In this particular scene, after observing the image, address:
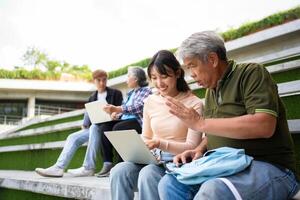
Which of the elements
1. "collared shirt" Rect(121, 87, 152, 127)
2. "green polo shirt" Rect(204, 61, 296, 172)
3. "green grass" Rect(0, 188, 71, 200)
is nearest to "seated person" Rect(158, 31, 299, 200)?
"green polo shirt" Rect(204, 61, 296, 172)

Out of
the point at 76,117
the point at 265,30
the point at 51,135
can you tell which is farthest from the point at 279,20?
the point at 51,135

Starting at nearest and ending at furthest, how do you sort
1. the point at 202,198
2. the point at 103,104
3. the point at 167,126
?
1. the point at 202,198
2. the point at 167,126
3. the point at 103,104

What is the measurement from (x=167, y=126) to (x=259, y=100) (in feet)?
2.59

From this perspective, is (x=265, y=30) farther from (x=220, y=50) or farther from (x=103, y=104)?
(x=220, y=50)

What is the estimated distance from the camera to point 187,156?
193 centimetres

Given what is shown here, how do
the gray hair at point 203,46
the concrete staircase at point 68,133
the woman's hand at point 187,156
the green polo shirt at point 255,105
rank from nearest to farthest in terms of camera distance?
the green polo shirt at point 255,105
the gray hair at point 203,46
the woman's hand at point 187,156
the concrete staircase at point 68,133

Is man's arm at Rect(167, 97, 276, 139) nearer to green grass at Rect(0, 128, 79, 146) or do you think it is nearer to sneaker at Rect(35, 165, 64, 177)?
sneaker at Rect(35, 165, 64, 177)

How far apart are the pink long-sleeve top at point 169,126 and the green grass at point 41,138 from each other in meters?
2.78

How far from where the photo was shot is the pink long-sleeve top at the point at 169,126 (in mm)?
2102

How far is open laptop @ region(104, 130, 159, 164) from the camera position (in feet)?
6.32

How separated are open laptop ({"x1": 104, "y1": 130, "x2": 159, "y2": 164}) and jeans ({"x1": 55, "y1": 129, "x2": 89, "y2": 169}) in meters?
1.90

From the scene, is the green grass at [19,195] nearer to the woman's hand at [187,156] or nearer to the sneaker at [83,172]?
the sneaker at [83,172]

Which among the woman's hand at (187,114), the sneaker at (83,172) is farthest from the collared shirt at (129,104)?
the woman's hand at (187,114)

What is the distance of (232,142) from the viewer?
166cm
